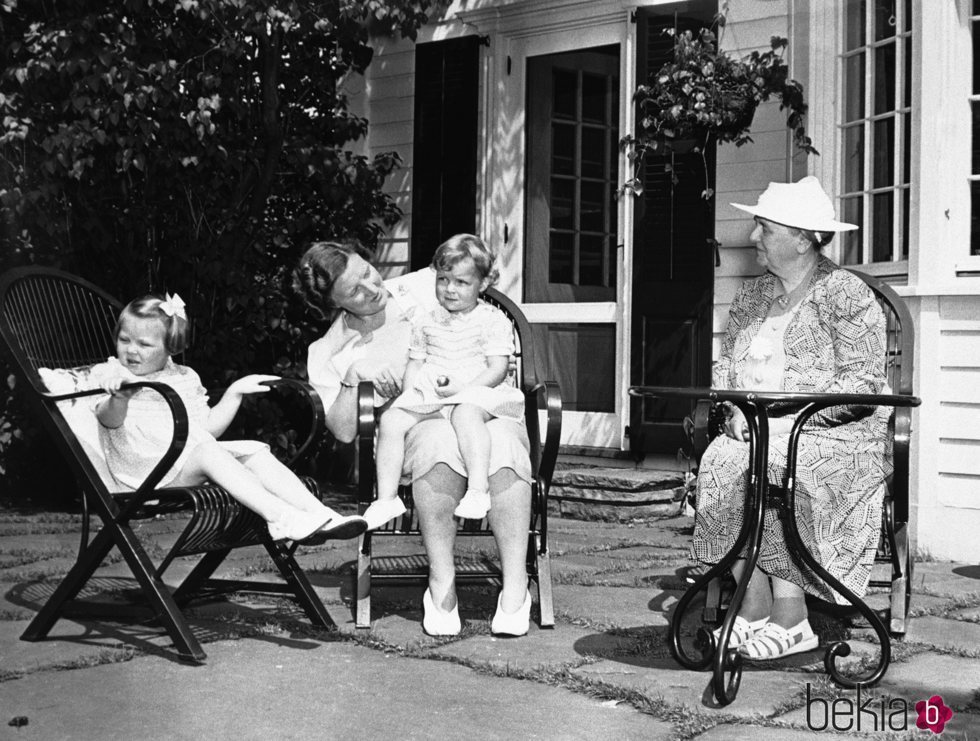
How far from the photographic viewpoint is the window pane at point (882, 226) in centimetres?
539

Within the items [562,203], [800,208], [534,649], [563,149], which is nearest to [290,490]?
[534,649]

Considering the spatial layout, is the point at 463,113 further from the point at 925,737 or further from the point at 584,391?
the point at 925,737

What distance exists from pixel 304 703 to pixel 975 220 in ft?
11.1

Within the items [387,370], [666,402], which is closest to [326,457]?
[666,402]

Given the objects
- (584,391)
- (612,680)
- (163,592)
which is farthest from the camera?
(584,391)

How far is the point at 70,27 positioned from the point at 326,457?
2.67 m

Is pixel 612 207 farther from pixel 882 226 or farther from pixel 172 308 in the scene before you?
pixel 172 308

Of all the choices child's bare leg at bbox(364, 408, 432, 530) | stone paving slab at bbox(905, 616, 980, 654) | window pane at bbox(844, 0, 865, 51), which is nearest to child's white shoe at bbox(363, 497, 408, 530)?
child's bare leg at bbox(364, 408, 432, 530)

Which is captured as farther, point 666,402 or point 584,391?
point 584,391

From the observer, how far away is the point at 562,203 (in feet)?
22.5

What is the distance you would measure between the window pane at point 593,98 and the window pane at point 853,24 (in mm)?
1471

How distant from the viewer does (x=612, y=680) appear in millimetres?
2982

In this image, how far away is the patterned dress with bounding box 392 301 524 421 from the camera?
3.74 m

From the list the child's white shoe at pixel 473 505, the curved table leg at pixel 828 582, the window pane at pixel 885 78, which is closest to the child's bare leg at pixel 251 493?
the child's white shoe at pixel 473 505
